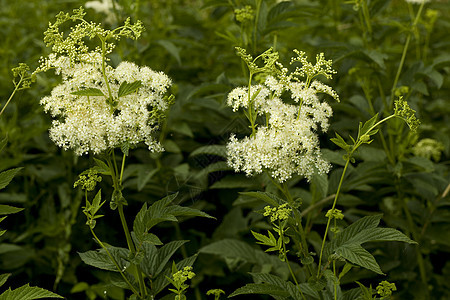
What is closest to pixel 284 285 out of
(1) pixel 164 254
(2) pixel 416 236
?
(1) pixel 164 254

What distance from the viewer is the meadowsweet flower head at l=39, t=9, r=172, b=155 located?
6.02 ft

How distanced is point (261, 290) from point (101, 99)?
0.99m

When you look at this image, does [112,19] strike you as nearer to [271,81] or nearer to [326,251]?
[271,81]

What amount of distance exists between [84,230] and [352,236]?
7.02ft

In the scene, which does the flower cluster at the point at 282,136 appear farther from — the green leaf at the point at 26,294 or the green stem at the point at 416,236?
the green stem at the point at 416,236

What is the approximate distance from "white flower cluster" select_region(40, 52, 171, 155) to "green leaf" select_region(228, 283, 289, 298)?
0.66 metres

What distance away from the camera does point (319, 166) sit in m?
1.96

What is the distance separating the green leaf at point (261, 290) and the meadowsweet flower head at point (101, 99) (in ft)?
2.15

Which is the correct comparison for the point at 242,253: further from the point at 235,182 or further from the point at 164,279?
the point at 164,279

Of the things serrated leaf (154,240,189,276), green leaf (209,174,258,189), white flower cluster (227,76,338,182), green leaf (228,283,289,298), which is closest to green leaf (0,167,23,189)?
serrated leaf (154,240,189,276)

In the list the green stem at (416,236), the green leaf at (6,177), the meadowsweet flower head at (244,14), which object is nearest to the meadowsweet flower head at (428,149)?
the green stem at (416,236)

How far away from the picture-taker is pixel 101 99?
1.93 m

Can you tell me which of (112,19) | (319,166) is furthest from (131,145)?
(112,19)

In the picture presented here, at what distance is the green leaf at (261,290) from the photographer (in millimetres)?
1837
